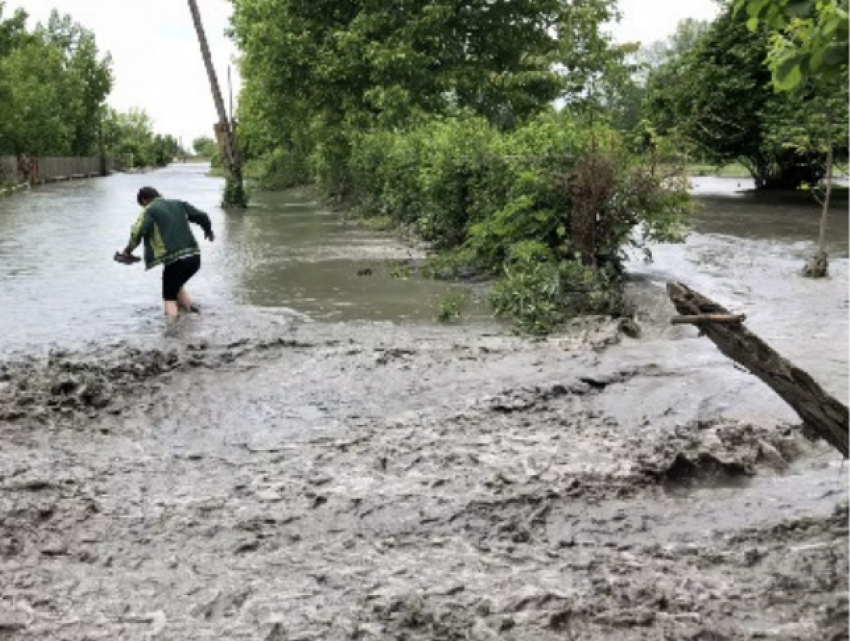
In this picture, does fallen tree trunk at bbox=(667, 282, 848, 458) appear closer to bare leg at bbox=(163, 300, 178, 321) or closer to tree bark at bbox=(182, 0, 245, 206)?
bare leg at bbox=(163, 300, 178, 321)

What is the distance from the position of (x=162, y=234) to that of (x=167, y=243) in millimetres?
123

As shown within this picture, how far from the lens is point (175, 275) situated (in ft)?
35.2

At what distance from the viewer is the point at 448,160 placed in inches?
610

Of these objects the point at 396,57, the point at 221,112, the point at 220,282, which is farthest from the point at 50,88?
the point at 220,282

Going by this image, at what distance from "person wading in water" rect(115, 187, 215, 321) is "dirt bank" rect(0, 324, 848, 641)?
2250mm

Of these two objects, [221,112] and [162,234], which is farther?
[221,112]

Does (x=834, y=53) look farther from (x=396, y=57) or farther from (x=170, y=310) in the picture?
(x=396, y=57)

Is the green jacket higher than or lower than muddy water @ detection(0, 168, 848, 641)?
higher

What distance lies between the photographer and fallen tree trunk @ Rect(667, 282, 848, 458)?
431cm

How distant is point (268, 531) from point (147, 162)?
121702mm

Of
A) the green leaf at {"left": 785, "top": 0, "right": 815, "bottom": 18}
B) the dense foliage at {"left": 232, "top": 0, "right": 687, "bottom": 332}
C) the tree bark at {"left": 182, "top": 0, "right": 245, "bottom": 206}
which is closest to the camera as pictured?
the green leaf at {"left": 785, "top": 0, "right": 815, "bottom": 18}

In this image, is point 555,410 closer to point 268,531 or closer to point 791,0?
point 268,531

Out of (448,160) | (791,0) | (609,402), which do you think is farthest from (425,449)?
(448,160)

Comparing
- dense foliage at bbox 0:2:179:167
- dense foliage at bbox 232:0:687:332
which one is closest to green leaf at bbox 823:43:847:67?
dense foliage at bbox 232:0:687:332
